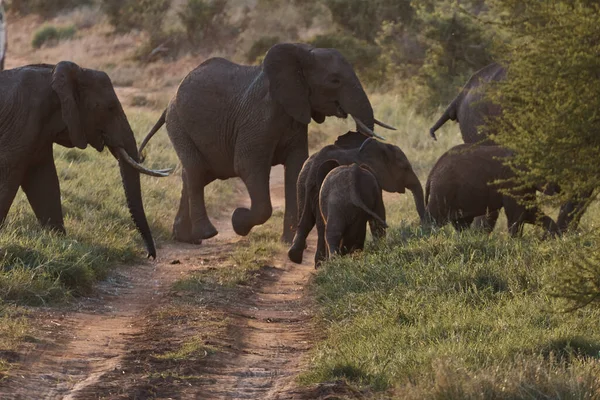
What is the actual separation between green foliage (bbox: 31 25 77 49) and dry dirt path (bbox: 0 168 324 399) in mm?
29517

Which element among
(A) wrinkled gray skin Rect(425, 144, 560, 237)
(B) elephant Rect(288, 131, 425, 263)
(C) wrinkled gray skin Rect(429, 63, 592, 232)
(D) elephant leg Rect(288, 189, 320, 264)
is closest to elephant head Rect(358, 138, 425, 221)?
(B) elephant Rect(288, 131, 425, 263)

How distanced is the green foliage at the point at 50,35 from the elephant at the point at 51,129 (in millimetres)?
29016

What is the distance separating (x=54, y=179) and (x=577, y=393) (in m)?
6.32

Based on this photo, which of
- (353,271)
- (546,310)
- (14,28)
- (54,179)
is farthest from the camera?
(14,28)

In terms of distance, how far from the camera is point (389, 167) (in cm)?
1123

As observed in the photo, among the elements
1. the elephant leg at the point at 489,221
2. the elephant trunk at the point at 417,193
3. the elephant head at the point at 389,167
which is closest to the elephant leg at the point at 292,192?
the elephant head at the point at 389,167

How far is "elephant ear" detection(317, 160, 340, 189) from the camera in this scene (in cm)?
1039

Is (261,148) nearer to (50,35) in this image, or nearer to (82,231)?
(82,231)

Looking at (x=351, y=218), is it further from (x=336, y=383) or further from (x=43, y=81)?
(x=336, y=383)

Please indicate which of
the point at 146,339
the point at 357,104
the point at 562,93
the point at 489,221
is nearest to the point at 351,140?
the point at 357,104

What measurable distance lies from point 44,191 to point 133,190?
755 mm

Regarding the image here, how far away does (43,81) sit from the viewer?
9.99 m

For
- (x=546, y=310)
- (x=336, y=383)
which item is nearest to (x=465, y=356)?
(x=336, y=383)

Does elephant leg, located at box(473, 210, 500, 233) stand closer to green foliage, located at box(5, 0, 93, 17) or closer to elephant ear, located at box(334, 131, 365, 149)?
elephant ear, located at box(334, 131, 365, 149)
